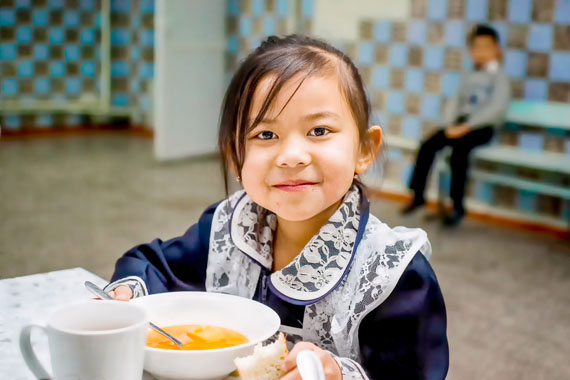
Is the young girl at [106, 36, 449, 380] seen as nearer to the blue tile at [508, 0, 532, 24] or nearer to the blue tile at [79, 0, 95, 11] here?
the blue tile at [508, 0, 532, 24]

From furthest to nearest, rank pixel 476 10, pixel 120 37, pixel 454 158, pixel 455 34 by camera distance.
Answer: pixel 120 37 → pixel 455 34 → pixel 476 10 → pixel 454 158

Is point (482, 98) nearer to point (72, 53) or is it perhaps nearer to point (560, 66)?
point (560, 66)

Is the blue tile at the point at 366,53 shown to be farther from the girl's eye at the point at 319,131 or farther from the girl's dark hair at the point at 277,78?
the girl's eye at the point at 319,131

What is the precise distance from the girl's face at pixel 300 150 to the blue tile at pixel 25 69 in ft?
19.5

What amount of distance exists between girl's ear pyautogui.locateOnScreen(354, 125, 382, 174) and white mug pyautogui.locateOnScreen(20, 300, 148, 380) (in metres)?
0.44

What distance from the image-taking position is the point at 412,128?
4.82 meters

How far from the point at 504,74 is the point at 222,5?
2578mm

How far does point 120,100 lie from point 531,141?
161 inches

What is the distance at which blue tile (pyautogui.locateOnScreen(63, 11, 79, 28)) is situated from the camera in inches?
256

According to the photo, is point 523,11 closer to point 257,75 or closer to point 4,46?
point 257,75

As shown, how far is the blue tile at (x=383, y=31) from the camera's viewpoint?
480 centimetres

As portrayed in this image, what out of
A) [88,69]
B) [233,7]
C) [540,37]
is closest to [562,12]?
[540,37]

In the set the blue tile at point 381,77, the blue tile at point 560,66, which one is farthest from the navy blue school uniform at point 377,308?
the blue tile at point 381,77

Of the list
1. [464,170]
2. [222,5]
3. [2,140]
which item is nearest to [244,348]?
[464,170]
